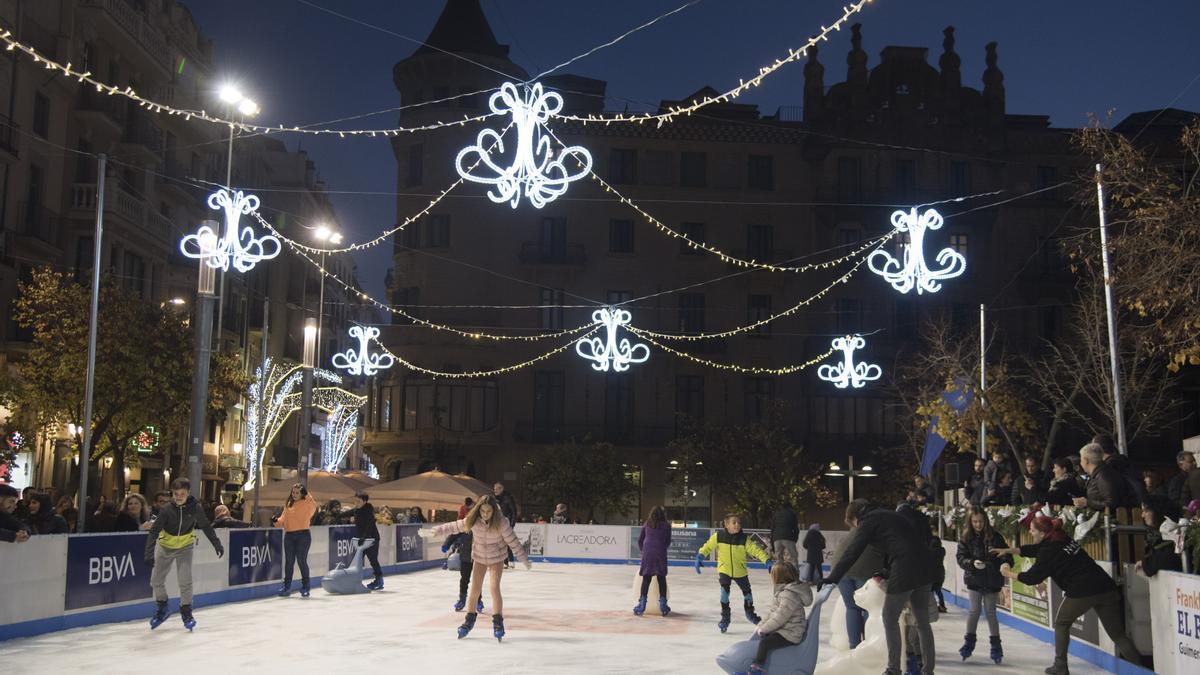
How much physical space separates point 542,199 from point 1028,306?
42.9m

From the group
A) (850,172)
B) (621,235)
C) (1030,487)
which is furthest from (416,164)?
(1030,487)

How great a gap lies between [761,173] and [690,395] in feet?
34.4

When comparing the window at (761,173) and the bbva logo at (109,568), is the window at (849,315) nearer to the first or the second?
the window at (761,173)

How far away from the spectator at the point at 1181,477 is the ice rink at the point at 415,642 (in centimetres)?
247

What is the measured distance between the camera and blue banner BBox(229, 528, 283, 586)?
838 inches

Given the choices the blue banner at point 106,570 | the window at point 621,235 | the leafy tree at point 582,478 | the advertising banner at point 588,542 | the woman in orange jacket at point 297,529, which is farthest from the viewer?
the window at point 621,235

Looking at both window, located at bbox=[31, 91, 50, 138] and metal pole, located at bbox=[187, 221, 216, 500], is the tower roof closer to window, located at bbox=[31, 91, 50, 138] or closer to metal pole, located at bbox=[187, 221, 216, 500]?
window, located at bbox=[31, 91, 50, 138]

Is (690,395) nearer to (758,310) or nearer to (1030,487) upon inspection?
(758,310)

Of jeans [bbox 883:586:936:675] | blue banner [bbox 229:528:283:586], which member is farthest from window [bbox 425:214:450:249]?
jeans [bbox 883:586:936:675]

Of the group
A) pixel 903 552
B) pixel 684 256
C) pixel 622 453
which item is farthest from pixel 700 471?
pixel 903 552

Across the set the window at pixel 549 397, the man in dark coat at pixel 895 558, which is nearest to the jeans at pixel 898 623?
the man in dark coat at pixel 895 558

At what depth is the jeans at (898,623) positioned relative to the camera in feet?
37.1

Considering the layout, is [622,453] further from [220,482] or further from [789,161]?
[220,482]

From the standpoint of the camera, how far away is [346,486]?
1409 inches
